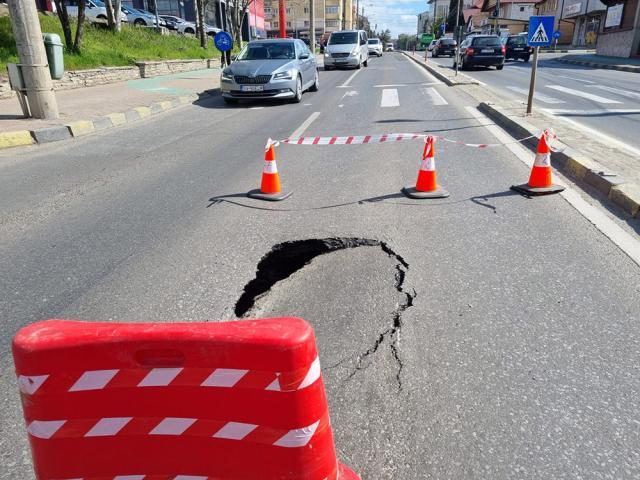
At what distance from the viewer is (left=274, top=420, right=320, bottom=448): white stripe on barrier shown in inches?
63.7

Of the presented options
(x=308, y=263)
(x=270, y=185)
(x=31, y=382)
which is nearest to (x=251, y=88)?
(x=270, y=185)

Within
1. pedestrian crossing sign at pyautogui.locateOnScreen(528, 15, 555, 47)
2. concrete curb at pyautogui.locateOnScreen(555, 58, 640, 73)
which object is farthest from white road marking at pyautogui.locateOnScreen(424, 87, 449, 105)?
concrete curb at pyautogui.locateOnScreen(555, 58, 640, 73)

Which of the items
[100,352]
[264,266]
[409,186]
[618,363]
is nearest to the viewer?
[100,352]

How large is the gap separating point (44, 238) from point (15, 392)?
2337mm

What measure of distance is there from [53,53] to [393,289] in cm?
1021

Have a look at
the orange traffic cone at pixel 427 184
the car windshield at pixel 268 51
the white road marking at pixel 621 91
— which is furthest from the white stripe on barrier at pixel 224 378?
the white road marking at pixel 621 91

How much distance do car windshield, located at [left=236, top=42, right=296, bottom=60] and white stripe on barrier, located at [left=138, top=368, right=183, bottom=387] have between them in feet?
46.3

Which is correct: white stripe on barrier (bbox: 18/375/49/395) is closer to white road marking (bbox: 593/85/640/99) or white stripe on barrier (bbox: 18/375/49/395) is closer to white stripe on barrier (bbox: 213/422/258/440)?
white stripe on barrier (bbox: 213/422/258/440)

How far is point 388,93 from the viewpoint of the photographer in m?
15.8

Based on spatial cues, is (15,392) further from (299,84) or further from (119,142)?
(299,84)

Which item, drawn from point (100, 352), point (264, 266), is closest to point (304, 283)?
point (264, 266)

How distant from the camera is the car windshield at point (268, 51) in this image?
14.6 m

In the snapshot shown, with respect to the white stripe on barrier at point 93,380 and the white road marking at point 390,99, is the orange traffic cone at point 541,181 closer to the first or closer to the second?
the white stripe on barrier at point 93,380

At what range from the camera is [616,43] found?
117ft
